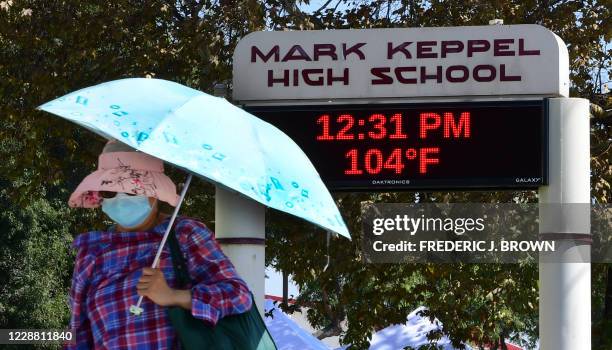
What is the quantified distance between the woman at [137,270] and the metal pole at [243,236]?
3.97m

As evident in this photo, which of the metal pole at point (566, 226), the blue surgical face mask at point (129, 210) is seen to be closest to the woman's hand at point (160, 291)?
the blue surgical face mask at point (129, 210)

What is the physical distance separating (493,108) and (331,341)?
1786 inches

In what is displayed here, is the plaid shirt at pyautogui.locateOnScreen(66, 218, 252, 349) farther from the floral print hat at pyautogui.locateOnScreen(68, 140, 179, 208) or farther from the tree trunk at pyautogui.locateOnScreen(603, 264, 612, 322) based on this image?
the tree trunk at pyautogui.locateOnScreen(603, 264, 612, 322)

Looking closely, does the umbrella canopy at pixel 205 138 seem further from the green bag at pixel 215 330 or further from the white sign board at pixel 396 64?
the white sign board at pixel 396 64

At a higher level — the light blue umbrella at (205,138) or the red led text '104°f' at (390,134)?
the red led text '104°f' at (390,134)

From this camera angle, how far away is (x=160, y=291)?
3.91 meters

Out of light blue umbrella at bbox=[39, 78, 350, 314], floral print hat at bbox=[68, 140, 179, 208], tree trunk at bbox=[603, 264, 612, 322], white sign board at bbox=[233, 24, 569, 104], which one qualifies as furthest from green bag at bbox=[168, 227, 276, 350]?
tree trunk at bbox=[603, 264, 612, 322]

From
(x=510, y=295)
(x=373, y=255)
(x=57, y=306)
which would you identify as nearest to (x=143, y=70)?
(x=373, y=255)

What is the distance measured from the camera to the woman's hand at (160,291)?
390cm

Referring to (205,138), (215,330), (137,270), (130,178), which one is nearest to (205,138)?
(205,138)

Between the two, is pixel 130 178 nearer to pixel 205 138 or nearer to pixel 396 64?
pixel 205 138

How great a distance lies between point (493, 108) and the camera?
851 cm

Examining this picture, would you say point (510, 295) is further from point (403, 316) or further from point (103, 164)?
point (103, 164)

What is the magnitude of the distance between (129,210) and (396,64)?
186 inches
